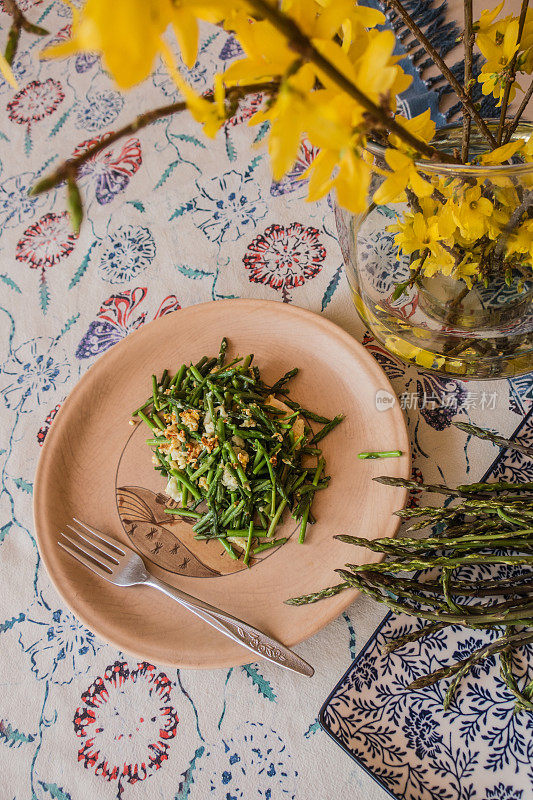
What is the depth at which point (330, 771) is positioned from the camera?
62 centimetres

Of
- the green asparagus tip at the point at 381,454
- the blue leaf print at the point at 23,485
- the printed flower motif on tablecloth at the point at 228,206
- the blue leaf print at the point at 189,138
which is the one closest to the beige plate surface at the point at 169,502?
the green asparagus tip at the point at 381,454

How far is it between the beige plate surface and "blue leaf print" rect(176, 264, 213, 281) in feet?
0.49

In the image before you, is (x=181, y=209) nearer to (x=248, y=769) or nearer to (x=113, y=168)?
(x=113, y=168)

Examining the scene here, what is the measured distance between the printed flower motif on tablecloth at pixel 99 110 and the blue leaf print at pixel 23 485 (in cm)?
74

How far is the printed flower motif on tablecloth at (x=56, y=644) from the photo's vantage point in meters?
0.73

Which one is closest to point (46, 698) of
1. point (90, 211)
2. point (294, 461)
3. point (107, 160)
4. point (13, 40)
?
point (294, 461)

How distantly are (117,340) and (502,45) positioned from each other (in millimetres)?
664

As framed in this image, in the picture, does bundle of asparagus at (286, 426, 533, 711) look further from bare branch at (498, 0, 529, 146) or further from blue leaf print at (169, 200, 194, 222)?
blue leaf print at (169, 200, 194, 222)

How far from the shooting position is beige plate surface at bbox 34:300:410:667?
671mm

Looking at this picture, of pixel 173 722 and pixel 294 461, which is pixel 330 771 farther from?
pixel 294 461

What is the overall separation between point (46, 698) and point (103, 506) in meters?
0.23

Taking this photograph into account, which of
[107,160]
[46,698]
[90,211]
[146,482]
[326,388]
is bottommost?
[46,698]

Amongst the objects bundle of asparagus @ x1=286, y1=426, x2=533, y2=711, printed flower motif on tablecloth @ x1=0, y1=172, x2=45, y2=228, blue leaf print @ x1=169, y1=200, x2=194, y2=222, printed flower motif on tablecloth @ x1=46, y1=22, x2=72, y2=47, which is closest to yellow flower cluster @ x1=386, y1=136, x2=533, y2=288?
bundle of asparagus @ x1=286, y1=426, x2=533, y2=711

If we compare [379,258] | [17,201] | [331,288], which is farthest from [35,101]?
[379,258]
